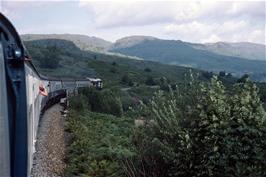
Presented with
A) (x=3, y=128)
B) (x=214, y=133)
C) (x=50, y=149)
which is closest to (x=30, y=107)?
(x=3, y=128)

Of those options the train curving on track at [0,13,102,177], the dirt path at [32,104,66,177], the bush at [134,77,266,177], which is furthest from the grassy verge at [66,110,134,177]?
the train curving on track at [0,13,102,177]

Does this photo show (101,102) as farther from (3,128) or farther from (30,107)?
(3,128)

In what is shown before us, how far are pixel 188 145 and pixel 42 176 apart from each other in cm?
392

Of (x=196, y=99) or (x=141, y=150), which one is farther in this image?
(x=141, y=150)

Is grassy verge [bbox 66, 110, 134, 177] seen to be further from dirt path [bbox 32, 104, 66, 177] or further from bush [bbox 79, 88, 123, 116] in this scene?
bush [bbox 79, 88, 123, 116]

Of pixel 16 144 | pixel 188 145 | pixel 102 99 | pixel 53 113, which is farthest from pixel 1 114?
pixel 102 99

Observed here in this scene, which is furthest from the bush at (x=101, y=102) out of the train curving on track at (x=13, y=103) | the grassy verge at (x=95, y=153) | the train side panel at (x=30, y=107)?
the train curving on track at (x=13, y=103)

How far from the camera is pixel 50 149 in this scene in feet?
49.7

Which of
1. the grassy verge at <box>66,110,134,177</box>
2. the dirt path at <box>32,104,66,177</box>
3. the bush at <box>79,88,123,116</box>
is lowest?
the bush at <box>79,88,123,116</box>

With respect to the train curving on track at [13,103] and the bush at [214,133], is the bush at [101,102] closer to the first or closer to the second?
the bush at [214,133]

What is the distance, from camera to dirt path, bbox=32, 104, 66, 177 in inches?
485

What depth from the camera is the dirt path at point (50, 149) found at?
485 inches

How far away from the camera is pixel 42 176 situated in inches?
460

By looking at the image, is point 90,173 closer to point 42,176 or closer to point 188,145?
point 42,176
